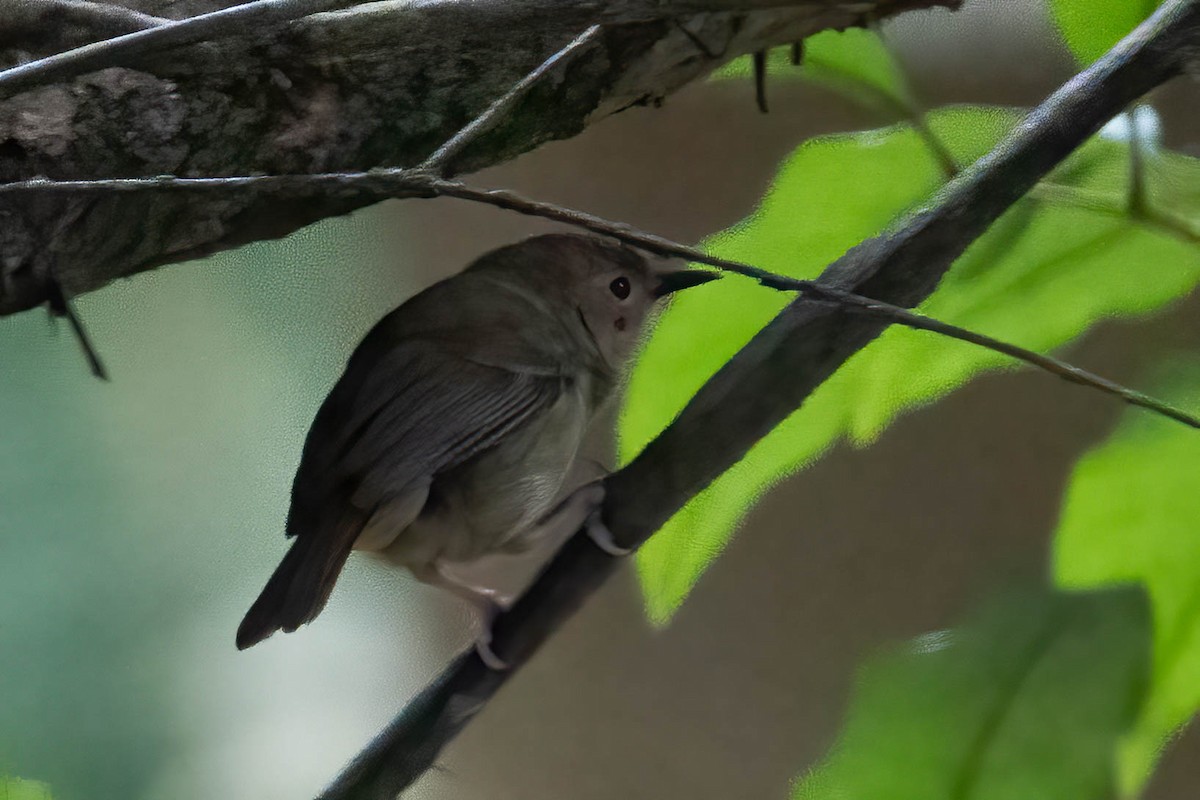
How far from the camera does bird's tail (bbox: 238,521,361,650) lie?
1.04 ft

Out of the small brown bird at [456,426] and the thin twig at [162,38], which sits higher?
the thin twig at [162,38]

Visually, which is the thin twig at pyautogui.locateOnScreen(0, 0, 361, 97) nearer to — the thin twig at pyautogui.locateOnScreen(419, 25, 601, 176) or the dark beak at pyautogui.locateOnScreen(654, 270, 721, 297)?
the thin twig at pyautogui.locateOnScreen(419, 25, 601, 176)

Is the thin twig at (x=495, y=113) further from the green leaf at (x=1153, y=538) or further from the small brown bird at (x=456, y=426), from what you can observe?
the green leaf at (x=1153, y=538)

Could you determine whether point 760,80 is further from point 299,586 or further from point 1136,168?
point 299,586

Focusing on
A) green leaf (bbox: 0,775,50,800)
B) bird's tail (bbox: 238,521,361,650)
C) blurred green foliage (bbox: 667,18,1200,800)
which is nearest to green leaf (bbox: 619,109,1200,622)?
blurred green foliage (bbox: 667,18,1200,800)

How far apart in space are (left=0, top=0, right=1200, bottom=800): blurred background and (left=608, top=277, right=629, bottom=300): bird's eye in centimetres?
3

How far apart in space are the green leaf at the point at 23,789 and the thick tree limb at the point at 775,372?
3.8 inches

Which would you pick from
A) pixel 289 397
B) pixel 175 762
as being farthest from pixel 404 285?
pixel 175 762

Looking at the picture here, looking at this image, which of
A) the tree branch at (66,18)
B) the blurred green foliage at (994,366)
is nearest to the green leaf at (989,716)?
the blurred green foliage at (994,366)

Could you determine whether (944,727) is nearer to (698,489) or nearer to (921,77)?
(698,489)

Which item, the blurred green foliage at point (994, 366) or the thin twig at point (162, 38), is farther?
the blurred green foliage at point (994, 366)

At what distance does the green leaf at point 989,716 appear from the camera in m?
0.38

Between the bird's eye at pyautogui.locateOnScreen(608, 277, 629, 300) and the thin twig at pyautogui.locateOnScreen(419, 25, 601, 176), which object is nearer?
the thin twig at pyautogui.locateOnScreen(419, 25, 601, 176)

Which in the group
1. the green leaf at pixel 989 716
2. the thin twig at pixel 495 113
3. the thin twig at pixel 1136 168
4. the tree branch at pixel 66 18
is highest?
the tree branch at pixel 66 18
